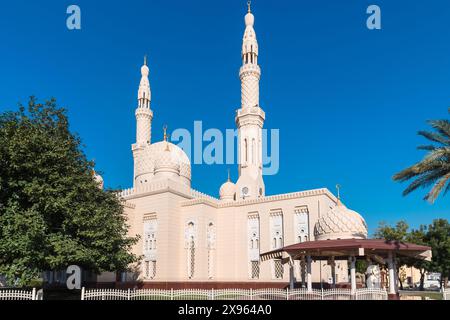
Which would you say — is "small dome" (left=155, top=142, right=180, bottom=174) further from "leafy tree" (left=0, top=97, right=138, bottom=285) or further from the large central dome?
"leafy tree" (left=0, top=97, right=138, bottom=285)

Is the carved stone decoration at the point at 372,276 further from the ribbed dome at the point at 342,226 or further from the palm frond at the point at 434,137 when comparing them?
the palm frond at the point at 434,137

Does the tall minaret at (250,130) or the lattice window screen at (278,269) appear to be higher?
the tall minaret at (250,130)

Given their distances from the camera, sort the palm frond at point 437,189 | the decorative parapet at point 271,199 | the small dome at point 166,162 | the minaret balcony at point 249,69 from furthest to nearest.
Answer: the minaret balcony at point 249,69 < the small dome at point 166,162 < the decorative parapet at point 271,199 < the palm frond at point 437,189

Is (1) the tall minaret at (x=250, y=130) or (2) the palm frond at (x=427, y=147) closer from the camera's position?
(2) the palm frond at (x=427, y=147)

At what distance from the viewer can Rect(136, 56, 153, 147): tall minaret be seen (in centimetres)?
4900

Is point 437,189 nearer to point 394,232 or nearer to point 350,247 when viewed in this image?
point 350,247

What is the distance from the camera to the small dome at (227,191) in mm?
40844

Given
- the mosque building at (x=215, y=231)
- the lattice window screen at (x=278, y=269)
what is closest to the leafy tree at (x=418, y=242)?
the mosque building at (x=215, y=231)

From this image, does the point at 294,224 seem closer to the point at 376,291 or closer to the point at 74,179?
the point at 376,291

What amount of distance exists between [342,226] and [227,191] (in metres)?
21.6

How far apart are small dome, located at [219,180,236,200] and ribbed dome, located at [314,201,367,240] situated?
20206 millimetres

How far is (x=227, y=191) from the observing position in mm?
40938

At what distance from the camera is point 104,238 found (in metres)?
21.7

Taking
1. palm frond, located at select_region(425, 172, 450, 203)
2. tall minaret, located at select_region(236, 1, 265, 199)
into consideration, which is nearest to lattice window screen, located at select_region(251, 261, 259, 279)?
tall minaret, located at select_region(236, 1, 265, 199)
